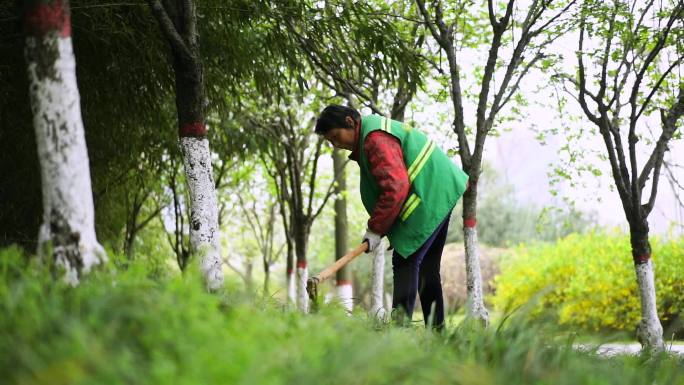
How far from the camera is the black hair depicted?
168 inches

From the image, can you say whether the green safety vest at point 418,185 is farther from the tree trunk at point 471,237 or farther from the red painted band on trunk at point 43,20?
the tree trunk at point 471,237

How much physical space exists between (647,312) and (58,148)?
6459 millimetres

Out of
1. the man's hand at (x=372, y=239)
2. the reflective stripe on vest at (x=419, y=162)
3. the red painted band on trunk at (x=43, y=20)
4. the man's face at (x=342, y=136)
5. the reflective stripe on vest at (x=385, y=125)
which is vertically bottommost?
the man's hand at (x=372, y=239)

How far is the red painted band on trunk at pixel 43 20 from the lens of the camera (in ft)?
9.17

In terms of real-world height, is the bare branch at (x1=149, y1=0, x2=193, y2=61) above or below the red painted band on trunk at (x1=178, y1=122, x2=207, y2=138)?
above

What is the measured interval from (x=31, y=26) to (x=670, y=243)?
1112 centimetres

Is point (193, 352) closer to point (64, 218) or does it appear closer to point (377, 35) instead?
point (64, 218)

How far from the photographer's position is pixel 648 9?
737 centimetres

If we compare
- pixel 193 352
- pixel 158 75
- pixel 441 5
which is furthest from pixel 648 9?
pixel 193 352

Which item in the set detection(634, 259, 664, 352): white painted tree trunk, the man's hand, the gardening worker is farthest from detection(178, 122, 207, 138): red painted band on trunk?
detection(634, 259, 664, 352): white painted tree trunk

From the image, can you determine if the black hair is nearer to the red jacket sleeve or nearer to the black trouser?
the red jacket sleeve

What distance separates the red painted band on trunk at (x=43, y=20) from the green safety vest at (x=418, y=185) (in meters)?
1.98

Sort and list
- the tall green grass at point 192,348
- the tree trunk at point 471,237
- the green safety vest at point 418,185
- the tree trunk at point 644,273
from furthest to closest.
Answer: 1. the tree trunk at point 644,273
2. the tree trunk at point 471,237
3. the green safety vest at point 418,185
4. the tall green grass at point 192,348

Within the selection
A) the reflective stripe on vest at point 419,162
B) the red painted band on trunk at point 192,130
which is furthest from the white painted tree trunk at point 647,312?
the red painted band on trunk at point 192,130
